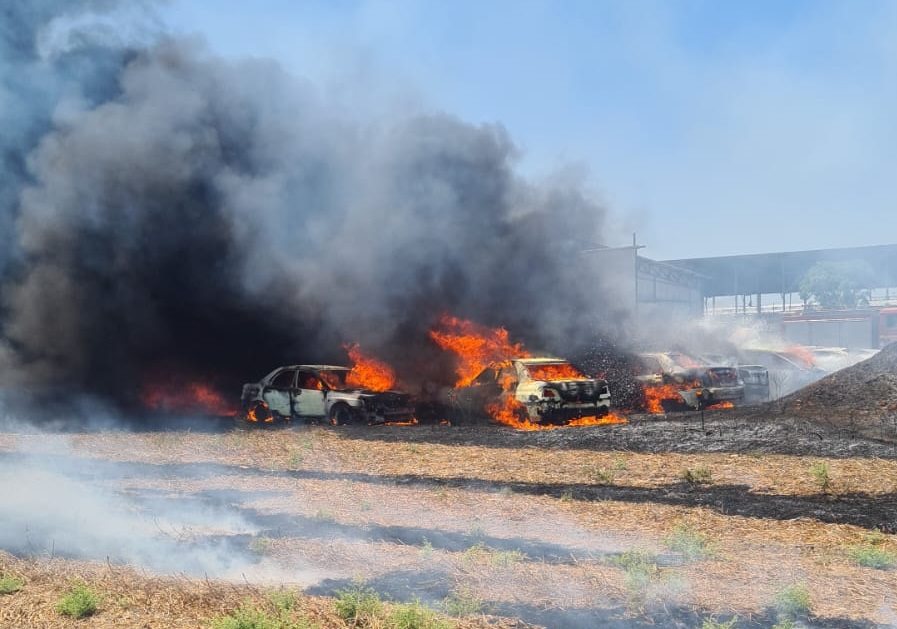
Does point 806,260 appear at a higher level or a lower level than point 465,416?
higher

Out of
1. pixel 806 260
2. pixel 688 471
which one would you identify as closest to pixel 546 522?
pixel 688 471

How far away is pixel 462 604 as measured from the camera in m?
4.39

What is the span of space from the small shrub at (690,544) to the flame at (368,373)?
1129 centimetres

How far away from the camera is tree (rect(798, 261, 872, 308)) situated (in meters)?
43.5

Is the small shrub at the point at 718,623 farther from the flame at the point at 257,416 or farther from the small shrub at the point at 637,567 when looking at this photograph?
the flame at the point at 257,416

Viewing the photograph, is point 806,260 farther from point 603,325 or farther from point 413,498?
point 413,498

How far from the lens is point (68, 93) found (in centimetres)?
1900

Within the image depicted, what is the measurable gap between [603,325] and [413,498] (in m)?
15.3

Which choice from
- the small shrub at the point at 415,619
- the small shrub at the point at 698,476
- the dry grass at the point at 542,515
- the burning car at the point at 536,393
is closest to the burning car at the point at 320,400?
the burning car at the point at 536,393

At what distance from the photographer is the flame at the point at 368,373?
56.3ft

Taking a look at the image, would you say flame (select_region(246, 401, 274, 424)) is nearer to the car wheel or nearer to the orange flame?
the car wheel

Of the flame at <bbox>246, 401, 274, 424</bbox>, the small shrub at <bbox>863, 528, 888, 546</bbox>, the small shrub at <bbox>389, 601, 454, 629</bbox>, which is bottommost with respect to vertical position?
the flame at <bbox>246, 401, 274, 424</bbox>

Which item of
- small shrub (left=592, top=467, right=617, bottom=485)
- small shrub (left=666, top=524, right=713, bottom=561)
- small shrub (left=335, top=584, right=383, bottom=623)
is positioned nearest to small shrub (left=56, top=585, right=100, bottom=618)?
small shrub (left=335, top=584, right=383, bottom=623)

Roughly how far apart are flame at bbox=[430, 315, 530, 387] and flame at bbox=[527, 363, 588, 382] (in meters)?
3.65
